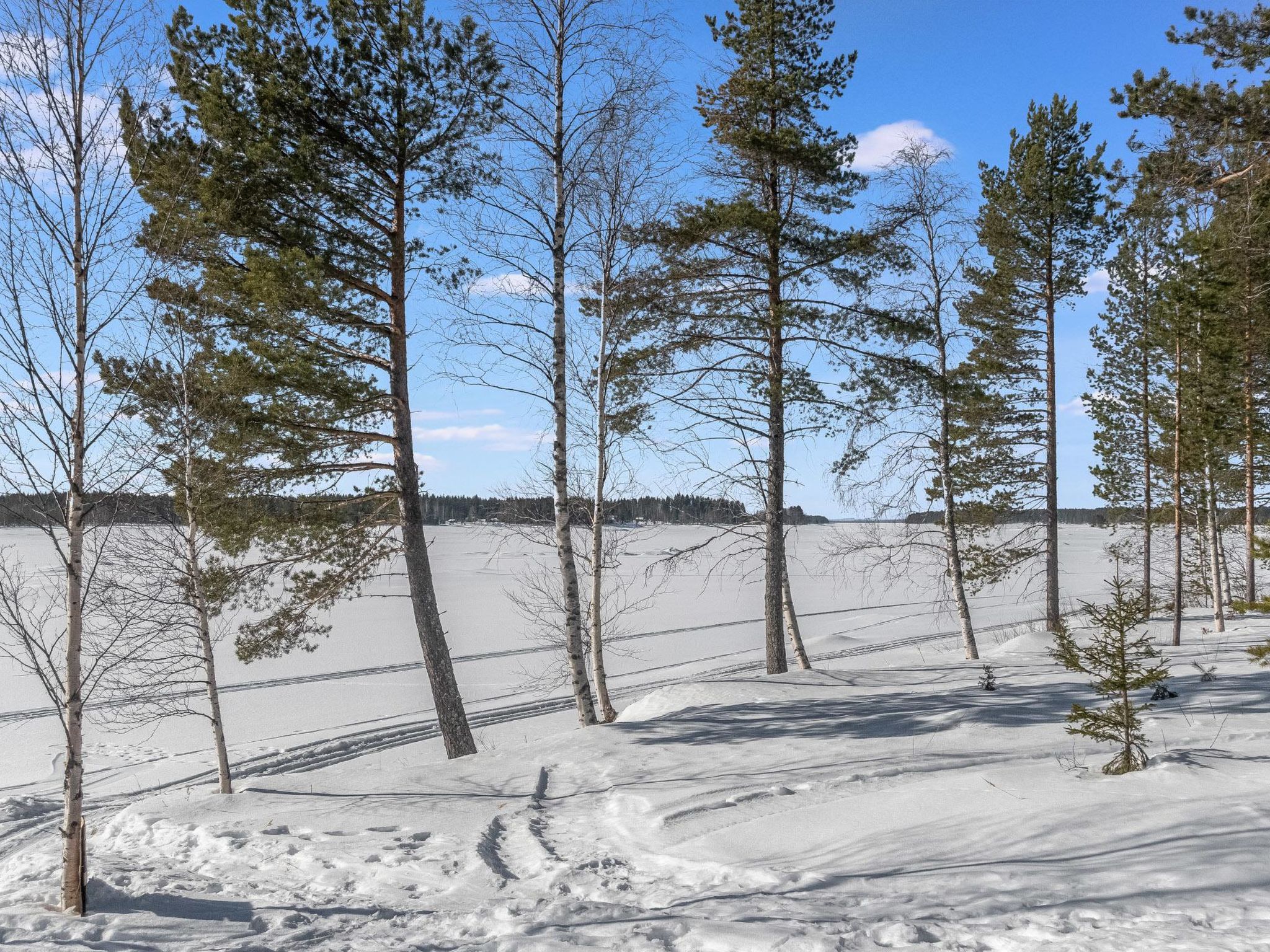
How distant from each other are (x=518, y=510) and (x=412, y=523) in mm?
3476

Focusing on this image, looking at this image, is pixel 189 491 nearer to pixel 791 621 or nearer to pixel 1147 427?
pixel 791 621

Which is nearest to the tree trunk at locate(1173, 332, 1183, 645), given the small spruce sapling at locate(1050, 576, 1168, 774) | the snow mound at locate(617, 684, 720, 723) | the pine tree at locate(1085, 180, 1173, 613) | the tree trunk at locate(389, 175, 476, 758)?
the pine tree at locate(1085, 180, 1173, 613)

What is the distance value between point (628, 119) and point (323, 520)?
617cm

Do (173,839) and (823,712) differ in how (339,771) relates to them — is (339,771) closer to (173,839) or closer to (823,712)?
(173,839)

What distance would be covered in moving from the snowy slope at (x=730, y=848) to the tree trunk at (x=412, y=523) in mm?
1053

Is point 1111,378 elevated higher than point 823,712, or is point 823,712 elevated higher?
point 1111,378

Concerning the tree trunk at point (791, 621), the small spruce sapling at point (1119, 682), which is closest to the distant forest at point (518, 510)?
the tree trunk at point (791, 621)

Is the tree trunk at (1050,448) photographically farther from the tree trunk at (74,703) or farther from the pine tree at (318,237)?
the tree trunk at (74,703)

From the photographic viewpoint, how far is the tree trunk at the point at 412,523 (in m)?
10.2

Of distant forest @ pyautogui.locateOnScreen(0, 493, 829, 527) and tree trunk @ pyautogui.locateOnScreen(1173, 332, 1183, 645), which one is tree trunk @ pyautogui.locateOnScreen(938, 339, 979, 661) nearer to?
distant forest @ pyautogui.locateOnScreen(0, 493, 829, 527)

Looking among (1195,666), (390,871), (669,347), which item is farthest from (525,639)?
(390,871)

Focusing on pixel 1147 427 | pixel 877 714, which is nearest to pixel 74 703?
pixel 877 714

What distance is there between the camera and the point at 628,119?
34.0ft

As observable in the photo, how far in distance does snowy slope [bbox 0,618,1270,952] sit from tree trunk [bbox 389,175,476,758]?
3.45ft
